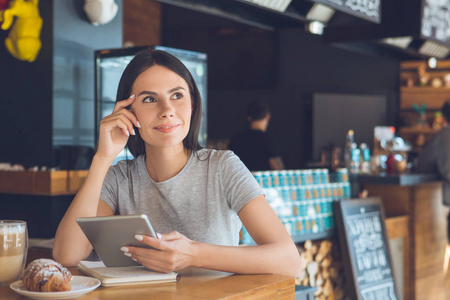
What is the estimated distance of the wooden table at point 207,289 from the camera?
1.22 m

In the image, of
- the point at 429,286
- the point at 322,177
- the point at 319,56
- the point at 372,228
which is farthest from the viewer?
the point at 319,56

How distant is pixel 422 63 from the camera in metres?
8.45

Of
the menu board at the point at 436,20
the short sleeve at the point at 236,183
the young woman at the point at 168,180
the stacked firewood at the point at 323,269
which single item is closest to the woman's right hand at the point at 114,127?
the young woman at the point at 168,180

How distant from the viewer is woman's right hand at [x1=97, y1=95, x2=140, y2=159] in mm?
1688

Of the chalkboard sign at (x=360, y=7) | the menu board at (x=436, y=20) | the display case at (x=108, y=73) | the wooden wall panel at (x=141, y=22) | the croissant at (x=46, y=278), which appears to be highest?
the wooden wall panel at (x=141, y=22)

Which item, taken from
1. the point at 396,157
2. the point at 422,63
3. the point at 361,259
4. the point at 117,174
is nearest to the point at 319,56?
the point at 422,63

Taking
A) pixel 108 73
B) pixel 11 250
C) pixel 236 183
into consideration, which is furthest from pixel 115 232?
pixel 108 73

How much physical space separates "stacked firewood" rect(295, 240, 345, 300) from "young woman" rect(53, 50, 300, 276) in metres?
1.84

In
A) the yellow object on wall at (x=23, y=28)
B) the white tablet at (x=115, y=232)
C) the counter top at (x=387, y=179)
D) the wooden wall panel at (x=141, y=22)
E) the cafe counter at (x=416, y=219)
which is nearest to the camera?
the white tablet at (x=115, y=232)

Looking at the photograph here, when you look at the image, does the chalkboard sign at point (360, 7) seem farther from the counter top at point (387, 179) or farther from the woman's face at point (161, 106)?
the woman's face at point (161, 106)

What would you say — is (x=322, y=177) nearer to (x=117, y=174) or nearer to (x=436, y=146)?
(x=436, y=146)

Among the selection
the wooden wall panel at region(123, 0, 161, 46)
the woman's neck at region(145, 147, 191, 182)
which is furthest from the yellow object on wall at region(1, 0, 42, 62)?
the wooden wall panel at region(123, 0, 161, 46)

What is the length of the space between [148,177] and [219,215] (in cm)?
25

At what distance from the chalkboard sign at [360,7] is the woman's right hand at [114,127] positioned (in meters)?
1.92
